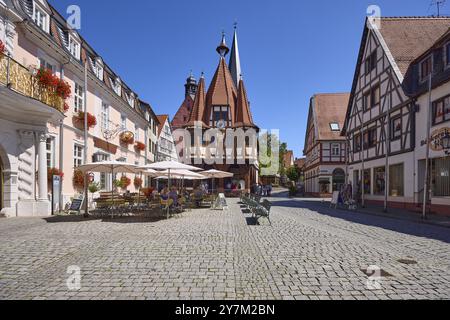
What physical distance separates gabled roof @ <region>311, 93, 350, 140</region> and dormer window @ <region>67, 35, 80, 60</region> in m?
28.3

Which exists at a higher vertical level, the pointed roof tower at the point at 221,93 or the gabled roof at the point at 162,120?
Answer: the pointed roof tower at the point at 221,93

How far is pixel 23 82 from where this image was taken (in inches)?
419

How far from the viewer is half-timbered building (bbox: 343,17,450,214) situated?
1794 centimetres

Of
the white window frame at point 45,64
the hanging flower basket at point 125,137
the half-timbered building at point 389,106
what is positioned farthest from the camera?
the hanging flower basket at point 125,137

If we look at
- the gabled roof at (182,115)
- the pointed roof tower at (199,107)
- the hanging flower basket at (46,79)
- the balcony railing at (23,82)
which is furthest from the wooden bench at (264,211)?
the gabled roof at (182,115)

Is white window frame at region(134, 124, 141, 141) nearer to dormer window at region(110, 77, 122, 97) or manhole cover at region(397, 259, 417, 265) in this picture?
dormer window at region(110, 77, 122, 97)

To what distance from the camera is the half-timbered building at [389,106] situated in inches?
706

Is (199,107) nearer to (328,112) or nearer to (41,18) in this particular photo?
(328,112)

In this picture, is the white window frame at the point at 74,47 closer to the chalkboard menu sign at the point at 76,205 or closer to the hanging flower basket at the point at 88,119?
Result: the hanging flower basket at the point at 88,119

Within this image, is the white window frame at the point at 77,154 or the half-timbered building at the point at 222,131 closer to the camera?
the white window frame at the point at 77,154

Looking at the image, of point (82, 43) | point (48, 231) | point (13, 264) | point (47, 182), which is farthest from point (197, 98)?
point (13, 264)

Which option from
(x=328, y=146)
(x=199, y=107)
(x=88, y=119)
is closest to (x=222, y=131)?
(x=199, y=107)

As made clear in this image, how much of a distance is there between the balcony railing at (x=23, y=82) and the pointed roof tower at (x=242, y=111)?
2442 cm

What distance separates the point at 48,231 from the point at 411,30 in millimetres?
25628
